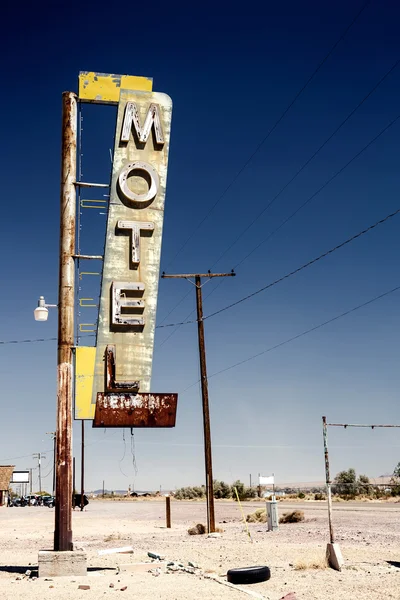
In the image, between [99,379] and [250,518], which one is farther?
[250,518]

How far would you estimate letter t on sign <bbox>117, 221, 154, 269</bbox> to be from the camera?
14.3 meters

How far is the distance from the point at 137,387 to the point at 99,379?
85 centimetres

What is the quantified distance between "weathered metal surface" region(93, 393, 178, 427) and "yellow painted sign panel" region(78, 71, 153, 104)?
678 centimetres

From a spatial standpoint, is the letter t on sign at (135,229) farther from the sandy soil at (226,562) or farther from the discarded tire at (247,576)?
the discarded tire at (247,576)

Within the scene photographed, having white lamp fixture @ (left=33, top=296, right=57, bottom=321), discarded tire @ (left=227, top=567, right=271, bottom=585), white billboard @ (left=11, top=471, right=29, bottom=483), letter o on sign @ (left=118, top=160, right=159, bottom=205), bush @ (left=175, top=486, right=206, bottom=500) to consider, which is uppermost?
letter o on sign @ (left=118, top=160, right=159, bottom=205)

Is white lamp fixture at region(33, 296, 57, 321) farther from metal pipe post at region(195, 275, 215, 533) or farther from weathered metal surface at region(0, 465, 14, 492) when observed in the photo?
weathered metal surface at region(0, 465, 14, 492)

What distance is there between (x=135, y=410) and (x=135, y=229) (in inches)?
158

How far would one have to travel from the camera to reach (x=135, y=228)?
14.4 meters

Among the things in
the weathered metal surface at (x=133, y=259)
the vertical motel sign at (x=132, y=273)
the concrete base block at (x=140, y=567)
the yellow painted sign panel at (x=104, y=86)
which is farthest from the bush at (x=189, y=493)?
the yellow painted sign panel at (x=104, y=86)

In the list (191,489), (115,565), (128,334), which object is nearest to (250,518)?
(115,565)

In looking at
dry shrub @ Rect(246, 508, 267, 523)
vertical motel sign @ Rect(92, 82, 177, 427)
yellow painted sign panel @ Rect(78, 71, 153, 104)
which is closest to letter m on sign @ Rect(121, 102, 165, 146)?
vertical motel sign @ Rect(92, 82, 177, 427)

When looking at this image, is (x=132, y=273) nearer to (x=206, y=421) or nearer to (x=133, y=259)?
(x=133, y=259)

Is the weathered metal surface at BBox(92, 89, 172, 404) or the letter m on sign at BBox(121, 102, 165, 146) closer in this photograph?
the weathered metal surface at BBox(92, 89, 172, 404)

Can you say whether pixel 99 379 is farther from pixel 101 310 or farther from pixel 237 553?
pixel 237 553
